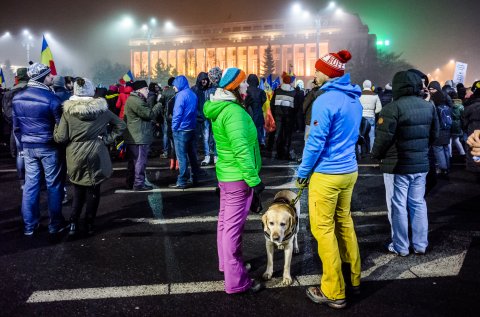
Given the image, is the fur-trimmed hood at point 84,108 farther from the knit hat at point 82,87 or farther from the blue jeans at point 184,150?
the blue jeans at point 184,150

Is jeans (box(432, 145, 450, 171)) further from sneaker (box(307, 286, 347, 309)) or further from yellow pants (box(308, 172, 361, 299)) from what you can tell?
sneaker (box(307, 286, 347, 309))

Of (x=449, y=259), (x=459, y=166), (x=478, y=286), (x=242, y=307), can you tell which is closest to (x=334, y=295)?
(x=242, y=307)

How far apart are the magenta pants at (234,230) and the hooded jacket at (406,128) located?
1905 mm

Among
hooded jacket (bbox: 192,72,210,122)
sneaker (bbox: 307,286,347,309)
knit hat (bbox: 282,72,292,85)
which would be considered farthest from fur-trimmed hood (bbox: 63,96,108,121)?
knit hat (bbox: 282,72,292,85)

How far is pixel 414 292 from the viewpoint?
3.92 m

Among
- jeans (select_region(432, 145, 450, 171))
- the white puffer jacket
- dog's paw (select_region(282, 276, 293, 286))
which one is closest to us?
dog's paw (select_region(282, 276, 293, 286))

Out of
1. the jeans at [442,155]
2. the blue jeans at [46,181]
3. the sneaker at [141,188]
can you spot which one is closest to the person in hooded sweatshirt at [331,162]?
the blue jeans at [46,181]

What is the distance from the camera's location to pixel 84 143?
5.40 meters

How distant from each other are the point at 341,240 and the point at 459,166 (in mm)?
8521

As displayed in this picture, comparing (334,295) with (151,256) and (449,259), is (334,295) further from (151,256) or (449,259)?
(151,256)

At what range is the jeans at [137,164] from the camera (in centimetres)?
796

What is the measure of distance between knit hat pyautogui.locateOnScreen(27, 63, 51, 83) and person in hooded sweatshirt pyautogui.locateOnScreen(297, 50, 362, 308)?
3.68m

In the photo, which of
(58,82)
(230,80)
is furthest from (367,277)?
(58,82)

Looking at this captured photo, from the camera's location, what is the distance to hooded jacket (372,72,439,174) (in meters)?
4.65
